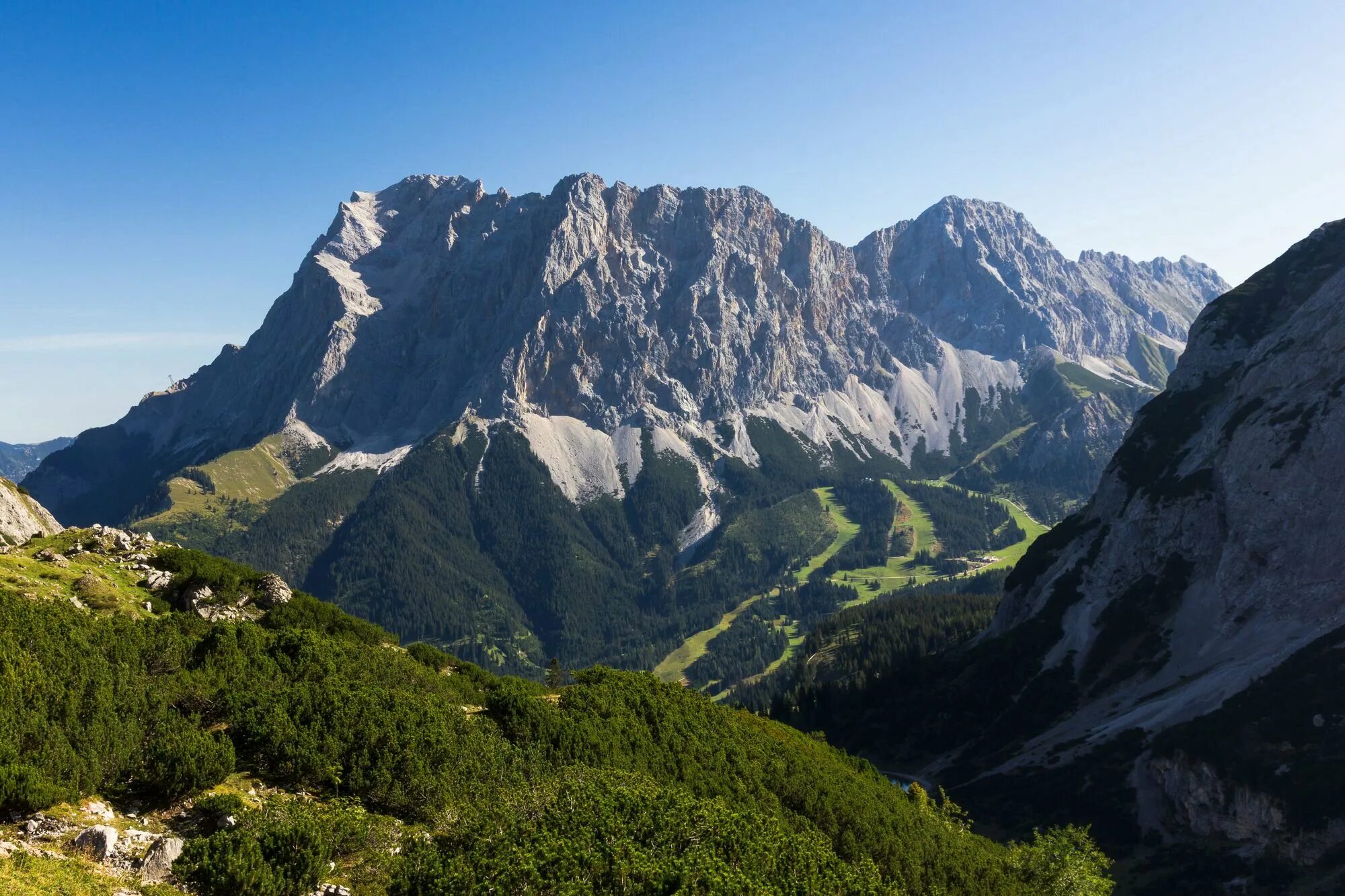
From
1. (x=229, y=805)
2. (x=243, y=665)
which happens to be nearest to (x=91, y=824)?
(x=229, y=805)

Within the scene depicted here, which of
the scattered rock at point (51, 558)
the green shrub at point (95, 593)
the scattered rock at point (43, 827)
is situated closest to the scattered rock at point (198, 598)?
the green shrub at point (95, 593)

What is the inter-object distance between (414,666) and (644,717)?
20384mm

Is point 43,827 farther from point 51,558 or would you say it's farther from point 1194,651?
point 1194,651

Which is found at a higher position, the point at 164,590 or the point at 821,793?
the point at 164,590

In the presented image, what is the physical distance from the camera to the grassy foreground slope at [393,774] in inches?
1253

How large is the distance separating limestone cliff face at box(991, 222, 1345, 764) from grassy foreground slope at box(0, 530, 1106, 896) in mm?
78319

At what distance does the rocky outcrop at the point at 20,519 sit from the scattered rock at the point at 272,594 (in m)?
26.0

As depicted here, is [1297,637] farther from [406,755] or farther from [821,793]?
[406,755]

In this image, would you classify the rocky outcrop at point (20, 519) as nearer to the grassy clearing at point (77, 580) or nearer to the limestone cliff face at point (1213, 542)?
the grassy clearing at point (77, 580)

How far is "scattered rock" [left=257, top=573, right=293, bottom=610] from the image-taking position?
233 ft

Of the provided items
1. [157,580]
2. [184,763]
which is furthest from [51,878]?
[157,580]

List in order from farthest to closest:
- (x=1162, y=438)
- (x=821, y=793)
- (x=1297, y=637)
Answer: (x=1162, y=438)
(x=1297, y=637)
(x=821, y=793)

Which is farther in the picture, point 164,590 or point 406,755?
point 164,590

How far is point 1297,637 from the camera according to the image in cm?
11412
